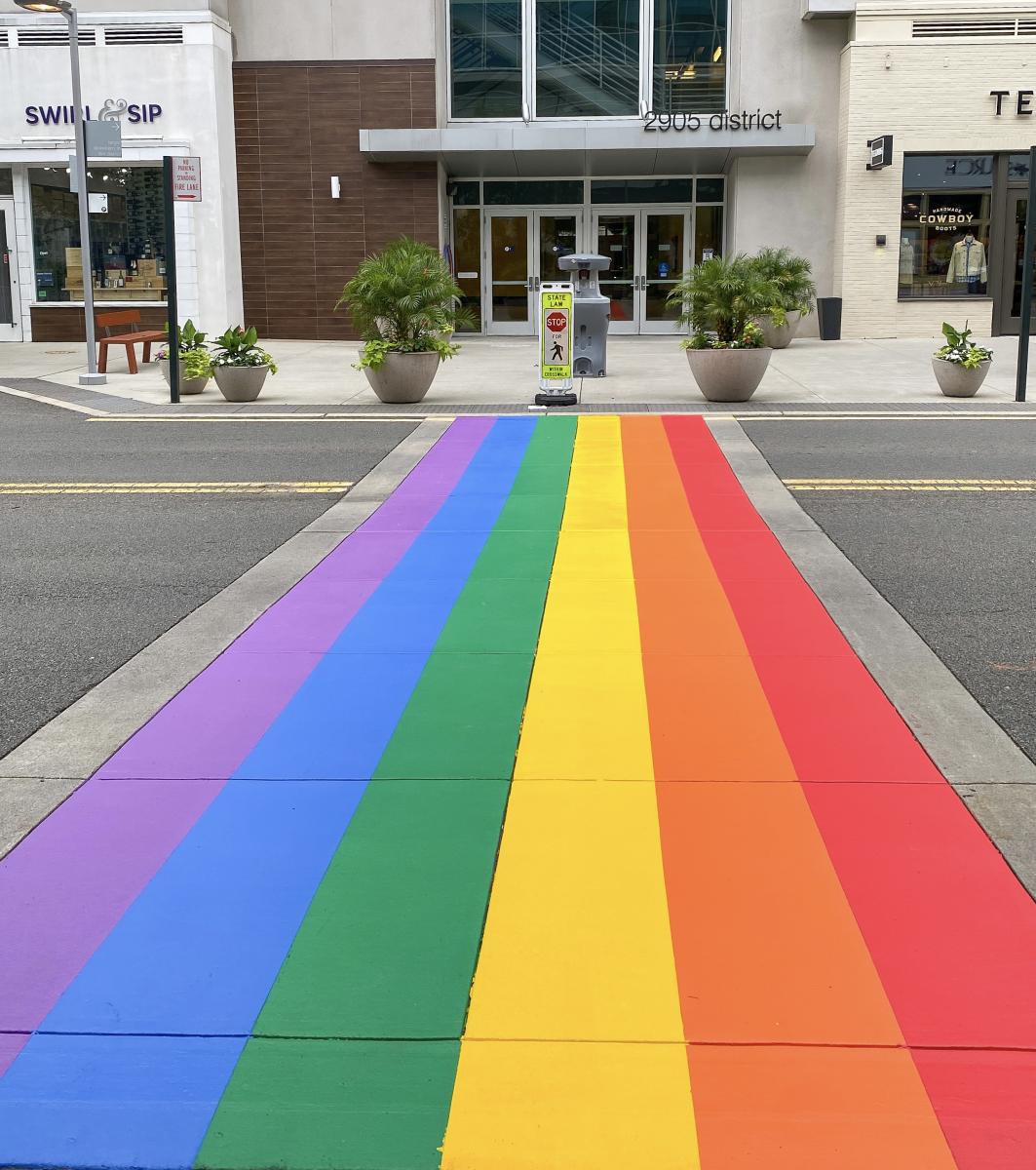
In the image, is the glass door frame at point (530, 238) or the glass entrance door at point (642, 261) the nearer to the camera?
the glass door frame at point (530, 238)

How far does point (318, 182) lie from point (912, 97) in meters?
12.0

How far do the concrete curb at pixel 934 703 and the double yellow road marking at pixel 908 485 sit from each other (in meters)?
1.60

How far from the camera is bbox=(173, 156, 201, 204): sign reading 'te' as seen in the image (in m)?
16.7

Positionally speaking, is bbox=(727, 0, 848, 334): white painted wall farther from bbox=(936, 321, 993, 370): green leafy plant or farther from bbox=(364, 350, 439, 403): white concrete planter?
bbox=(364, 350, 439, 403): white concrete planter

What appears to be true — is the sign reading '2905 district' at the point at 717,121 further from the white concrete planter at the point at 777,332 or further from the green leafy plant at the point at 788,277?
the white concrete planter at the point at 777,332

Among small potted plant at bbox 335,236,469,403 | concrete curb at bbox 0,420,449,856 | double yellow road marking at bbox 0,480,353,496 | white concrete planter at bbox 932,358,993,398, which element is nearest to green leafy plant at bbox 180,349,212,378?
small potted plant at bbox 335,236,469,403

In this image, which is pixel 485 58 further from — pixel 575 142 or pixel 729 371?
pixel 729 371

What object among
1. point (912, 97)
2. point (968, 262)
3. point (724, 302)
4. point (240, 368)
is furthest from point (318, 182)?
point (724, 302)

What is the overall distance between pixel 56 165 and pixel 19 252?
1.90 metres

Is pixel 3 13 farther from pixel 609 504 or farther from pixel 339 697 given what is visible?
pixel 339 697

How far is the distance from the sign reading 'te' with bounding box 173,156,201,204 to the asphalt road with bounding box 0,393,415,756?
124 inches

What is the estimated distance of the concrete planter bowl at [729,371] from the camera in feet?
53.2

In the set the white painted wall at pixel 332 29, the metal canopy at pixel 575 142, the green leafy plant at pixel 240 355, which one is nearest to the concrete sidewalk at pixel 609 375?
the green leafy plant at pixel 240 355

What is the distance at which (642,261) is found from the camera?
96.7ft
